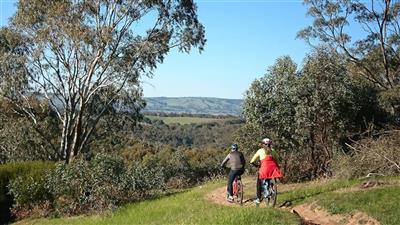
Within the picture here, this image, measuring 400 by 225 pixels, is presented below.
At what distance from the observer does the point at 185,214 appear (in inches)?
527

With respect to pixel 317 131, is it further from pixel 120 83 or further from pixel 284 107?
pixel 120 83

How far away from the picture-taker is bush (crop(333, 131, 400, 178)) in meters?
17.3

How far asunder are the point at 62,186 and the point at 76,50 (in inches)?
513

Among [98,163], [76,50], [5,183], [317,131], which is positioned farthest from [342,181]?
[76,50]

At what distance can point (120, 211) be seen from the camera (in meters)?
16.6

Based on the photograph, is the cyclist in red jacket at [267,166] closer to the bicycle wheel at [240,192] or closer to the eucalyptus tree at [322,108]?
the bicycle wheel at [240,192]

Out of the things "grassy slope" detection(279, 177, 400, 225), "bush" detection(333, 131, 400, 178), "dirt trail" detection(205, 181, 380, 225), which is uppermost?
"bush" detection(333, 131, 400, 178)

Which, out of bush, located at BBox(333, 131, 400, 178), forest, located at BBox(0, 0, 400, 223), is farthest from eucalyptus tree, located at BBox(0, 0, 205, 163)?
bush, located at BBox(333, 131, 400, 178)

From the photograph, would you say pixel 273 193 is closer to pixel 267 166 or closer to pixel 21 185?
pixel 267 166

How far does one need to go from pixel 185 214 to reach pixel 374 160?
795 cm

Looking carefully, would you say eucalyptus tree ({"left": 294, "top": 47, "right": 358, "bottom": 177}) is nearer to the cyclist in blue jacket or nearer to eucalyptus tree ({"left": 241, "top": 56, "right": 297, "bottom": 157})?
eucalyptus tree ({"left": 241, "top": 56, "right": 297, "bottom": 157})

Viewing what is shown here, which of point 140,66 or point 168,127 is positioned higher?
point 140,66

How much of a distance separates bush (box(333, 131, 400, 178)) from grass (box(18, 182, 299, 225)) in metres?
5.33

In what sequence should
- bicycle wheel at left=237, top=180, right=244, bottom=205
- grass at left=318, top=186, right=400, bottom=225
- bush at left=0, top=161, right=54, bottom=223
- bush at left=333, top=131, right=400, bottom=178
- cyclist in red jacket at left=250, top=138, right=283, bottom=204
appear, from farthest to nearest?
bush at left=0, top=161, right=54, bottom=223 → bush at left=333, top=131, right=400, bottom=178 → bicycle wheel at left=237, top=180, right=244, bottom=205 → cyclist in red jacket at left=250, top=138, right=283, bottom=204 → grass at left=318, top=186, right=400, bottom=225
